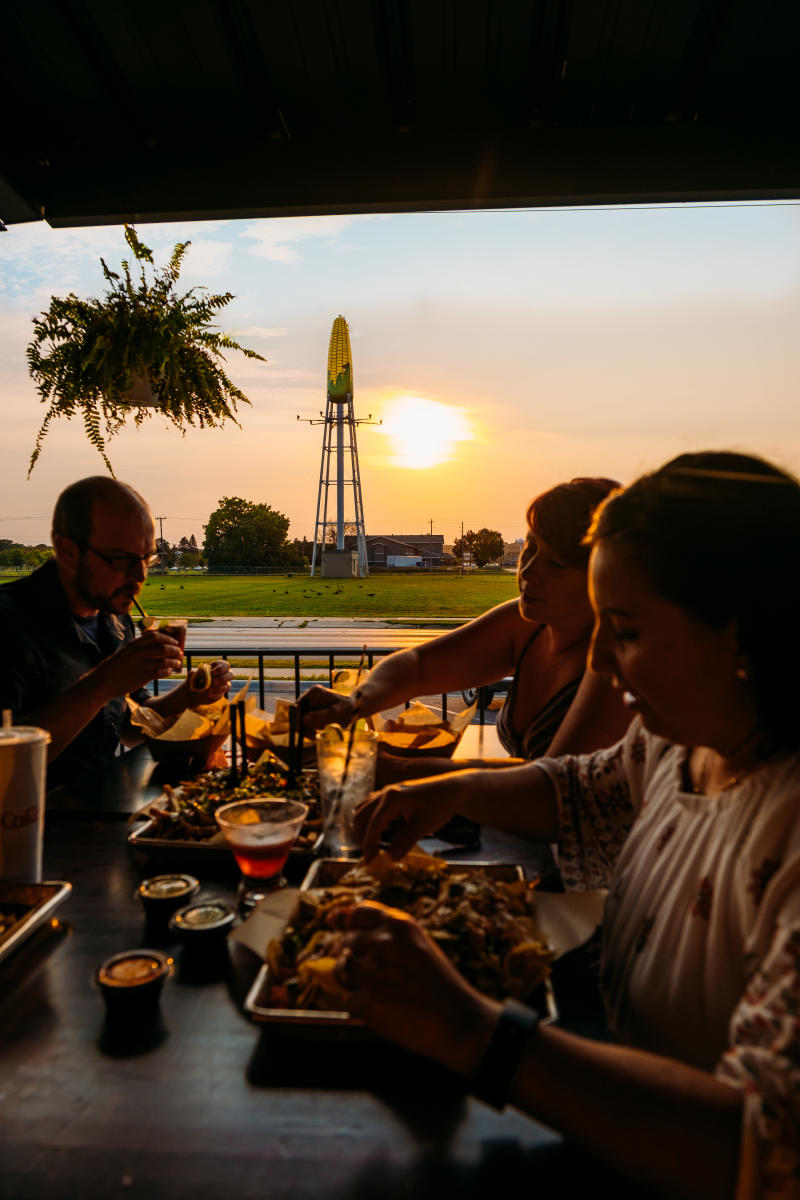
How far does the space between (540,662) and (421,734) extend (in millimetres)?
597

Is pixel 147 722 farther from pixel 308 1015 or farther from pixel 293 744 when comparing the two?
pixel 308 1015

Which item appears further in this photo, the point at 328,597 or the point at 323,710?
the point at 328,597

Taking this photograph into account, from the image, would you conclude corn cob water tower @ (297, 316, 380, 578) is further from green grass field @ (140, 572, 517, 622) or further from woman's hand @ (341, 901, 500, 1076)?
woman's hand @ (341, 901, 500, 1076)

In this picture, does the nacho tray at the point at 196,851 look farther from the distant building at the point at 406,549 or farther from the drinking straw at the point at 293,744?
the distant building at the point at 406,549

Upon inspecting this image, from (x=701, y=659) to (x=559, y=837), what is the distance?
72 centimetres

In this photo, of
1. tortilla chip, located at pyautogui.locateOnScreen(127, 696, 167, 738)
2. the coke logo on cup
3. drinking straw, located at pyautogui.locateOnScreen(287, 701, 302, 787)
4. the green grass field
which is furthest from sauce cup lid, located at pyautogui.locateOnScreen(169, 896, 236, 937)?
the green grass field

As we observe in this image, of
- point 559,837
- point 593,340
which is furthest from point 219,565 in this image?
point 559,837

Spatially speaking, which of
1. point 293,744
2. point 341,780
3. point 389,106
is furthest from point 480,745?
point 389,106

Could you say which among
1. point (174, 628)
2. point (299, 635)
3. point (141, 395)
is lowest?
point (299, 635)

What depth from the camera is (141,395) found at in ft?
11.0

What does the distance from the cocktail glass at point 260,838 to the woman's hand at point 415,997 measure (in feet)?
1.66

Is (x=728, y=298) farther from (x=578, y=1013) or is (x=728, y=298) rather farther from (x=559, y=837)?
(x=578, y=1013)

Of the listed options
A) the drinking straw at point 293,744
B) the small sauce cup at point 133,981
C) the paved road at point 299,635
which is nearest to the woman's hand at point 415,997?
the small sauce cup at point 133,981

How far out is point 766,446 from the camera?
1021mm
